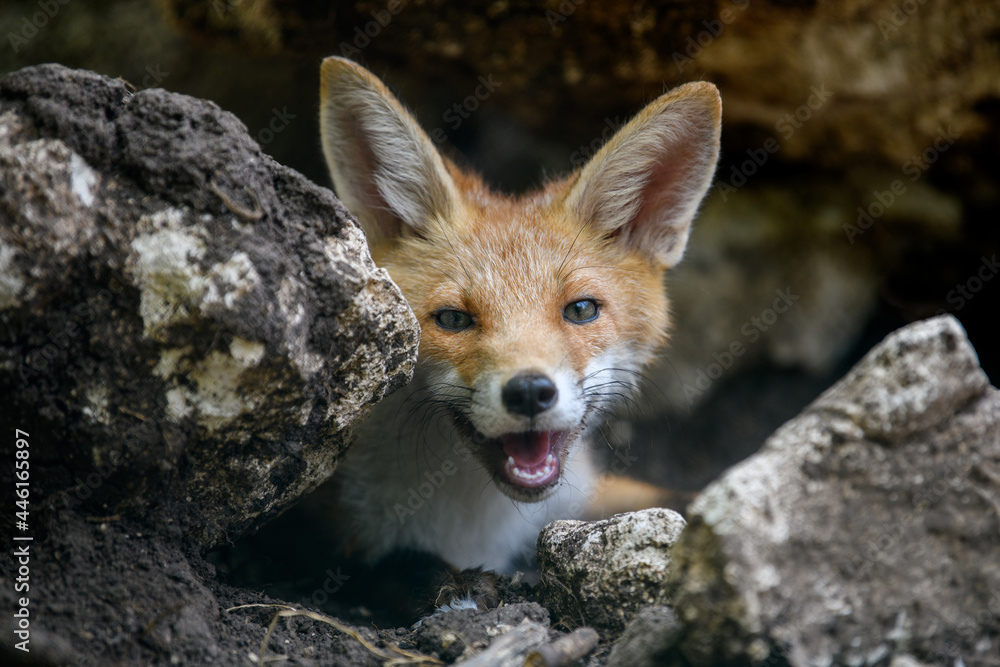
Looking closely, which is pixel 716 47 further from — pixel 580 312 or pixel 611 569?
pixel 611 569

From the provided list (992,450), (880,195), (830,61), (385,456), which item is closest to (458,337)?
(385,456)

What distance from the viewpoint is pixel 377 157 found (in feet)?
11.7

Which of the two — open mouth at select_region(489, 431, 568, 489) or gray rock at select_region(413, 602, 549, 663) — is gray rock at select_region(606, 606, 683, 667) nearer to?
gray rock at select_region(413, 602, 549, 663)

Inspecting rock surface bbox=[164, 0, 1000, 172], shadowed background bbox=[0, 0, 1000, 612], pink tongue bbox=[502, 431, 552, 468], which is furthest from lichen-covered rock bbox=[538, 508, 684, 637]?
rock surface bbox=[164, 0, 1000, 172]

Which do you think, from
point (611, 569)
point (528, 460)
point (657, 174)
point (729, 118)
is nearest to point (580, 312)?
point (528, 460)

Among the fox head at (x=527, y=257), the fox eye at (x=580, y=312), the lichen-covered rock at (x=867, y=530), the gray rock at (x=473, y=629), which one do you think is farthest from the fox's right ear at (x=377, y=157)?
the lichen-covered rock at (x=867, y=530)

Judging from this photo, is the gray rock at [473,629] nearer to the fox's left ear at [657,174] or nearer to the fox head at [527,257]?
the fox head at [527,257]

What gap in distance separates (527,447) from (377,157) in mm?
1661

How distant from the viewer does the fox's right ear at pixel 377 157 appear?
10.7 feet

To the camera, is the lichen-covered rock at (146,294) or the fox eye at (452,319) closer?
the lichen-covered rock at (146,294)

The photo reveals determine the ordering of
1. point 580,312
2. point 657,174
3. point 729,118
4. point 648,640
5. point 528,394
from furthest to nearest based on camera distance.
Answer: point 729,118 < point 657,174 < point 580,312 < point 528,394 < point 648,640

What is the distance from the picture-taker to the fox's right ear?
129 inches

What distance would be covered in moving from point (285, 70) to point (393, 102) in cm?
227

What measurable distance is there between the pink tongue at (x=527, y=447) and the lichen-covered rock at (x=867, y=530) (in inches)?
47.7
